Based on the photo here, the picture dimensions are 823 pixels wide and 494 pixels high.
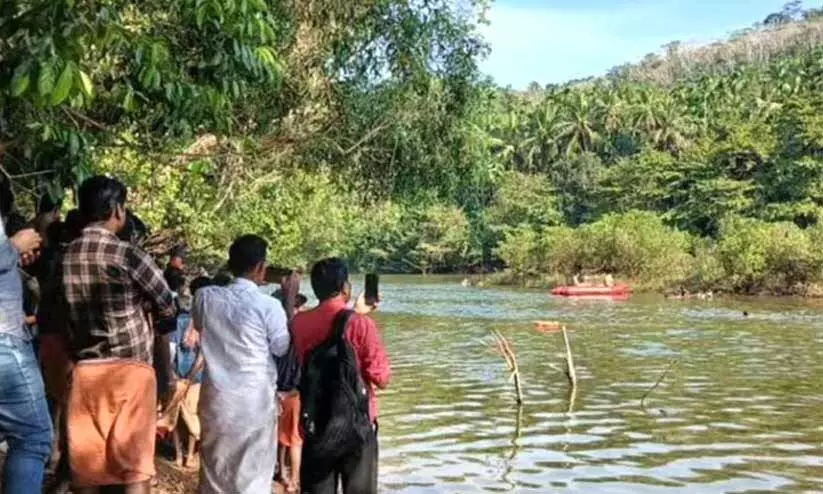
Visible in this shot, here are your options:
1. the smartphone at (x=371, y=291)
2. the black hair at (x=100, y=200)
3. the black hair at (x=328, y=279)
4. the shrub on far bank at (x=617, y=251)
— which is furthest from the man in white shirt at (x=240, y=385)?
the shrub on far bank at (x=617, y=251)

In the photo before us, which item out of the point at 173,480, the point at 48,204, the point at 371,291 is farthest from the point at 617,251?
the point at 371,291

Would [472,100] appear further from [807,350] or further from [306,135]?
[807,350]

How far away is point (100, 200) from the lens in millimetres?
4566

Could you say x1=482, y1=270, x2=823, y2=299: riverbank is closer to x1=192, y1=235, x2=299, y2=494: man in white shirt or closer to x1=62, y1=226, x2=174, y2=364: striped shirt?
x1=192, y1=235, x2=299, y2=494: man in white shirt

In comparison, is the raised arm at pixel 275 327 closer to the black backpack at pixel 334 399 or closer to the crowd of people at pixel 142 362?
the crowd of people at pixel 142 362

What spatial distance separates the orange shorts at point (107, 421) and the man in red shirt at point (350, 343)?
932 mm

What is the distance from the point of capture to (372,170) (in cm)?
1189

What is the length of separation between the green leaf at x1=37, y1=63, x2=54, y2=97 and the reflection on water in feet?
23.6

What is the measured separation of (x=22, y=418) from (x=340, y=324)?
5.31 ft

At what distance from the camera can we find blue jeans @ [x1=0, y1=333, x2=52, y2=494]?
3811 mm

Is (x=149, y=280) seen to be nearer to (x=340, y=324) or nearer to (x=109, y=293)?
(x=109, y=293)

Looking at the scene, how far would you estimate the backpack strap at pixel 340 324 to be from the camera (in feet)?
16.8

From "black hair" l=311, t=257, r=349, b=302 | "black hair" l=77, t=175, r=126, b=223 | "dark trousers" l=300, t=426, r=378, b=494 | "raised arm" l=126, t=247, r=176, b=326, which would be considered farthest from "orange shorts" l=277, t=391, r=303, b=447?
"black hair" l=77, t=175, r=126, b=223

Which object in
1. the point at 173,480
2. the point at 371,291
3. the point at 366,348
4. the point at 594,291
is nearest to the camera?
the point at 366,348
